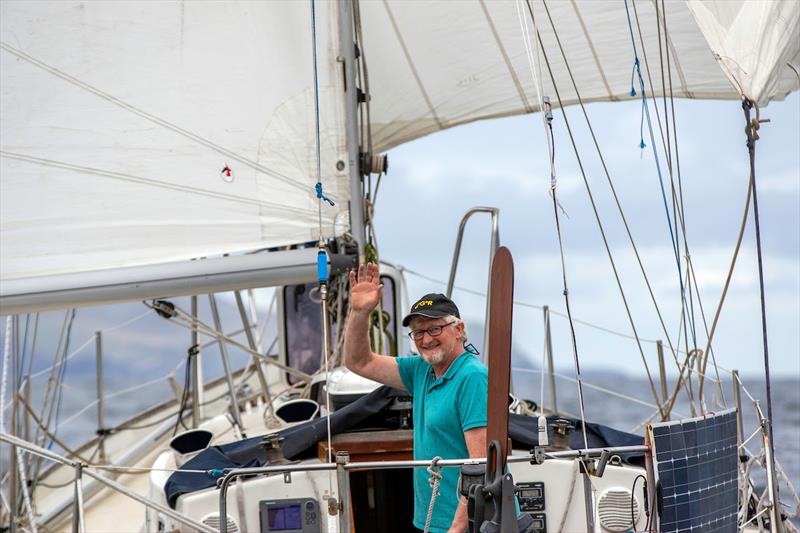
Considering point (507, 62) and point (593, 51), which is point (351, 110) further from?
point (593, 51)

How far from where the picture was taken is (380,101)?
28.3 feet

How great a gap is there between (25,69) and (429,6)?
3668 millimetres

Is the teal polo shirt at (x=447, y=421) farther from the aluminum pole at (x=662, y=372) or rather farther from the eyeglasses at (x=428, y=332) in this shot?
the aluminum pole at (x=662, y=372)

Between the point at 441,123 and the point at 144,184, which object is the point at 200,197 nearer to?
the point at 144,184

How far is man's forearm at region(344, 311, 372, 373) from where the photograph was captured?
357 cm

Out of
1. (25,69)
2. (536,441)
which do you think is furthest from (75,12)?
(536,441)

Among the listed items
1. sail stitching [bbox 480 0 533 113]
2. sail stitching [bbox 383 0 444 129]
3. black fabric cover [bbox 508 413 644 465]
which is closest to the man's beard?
black fabric cover [bbox 508 413 644 465]

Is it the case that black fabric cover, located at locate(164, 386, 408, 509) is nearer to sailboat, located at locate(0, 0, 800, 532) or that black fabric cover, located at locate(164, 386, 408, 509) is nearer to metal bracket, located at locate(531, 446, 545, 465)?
sailboat, located at locate(0, 0, 800, 532)

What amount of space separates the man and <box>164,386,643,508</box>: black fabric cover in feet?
2.73

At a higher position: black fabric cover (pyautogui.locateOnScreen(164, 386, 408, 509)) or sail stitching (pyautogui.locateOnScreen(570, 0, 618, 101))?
sail stitching (pyautogui.locateOnScreen(570, 0, 618, 101))

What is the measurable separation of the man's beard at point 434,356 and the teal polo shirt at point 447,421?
0.17ft

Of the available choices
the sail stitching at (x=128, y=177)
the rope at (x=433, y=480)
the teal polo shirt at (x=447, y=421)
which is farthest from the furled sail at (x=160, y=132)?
Answer: the rope at (x=433, y=480)

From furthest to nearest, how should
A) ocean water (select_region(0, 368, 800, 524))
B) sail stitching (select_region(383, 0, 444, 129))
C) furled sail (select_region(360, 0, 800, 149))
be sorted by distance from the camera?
ocean water (select_region(0, 368, 800, 524)) → sail stitching (select_region(383, 0, 444, 129)) → furled sail (select_region(360, 0, 800, 149))

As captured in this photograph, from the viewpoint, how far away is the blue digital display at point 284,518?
3.97 metres
